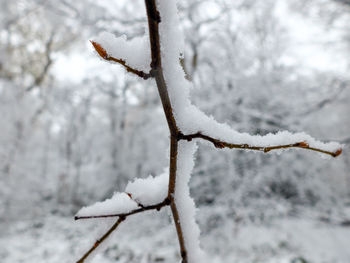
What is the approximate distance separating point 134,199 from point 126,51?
0.22 m

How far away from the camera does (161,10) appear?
0.29 metres

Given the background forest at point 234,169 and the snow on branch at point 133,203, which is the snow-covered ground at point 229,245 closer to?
the background forest at point 234,169

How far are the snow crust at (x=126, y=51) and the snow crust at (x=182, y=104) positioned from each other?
0.07 feet

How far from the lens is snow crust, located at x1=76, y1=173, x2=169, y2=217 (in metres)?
0.38

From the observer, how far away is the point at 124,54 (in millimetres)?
302

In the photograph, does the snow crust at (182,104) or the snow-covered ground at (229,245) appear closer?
the snow crust at (182,104)

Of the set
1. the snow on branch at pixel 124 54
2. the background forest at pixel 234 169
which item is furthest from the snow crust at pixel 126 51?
the background forest at pixel 234 169

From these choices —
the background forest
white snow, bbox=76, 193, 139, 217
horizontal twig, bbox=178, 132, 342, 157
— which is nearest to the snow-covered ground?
the background forest

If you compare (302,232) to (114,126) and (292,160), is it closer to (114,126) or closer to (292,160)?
(292,160)

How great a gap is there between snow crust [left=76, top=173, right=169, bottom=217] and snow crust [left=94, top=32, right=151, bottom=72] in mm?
198

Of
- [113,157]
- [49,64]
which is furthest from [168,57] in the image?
[49,64]

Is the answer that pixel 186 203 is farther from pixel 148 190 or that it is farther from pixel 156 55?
pixel 156 55

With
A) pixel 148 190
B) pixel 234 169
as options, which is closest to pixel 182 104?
pixel 148 190

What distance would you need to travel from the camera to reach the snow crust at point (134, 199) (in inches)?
15.1
